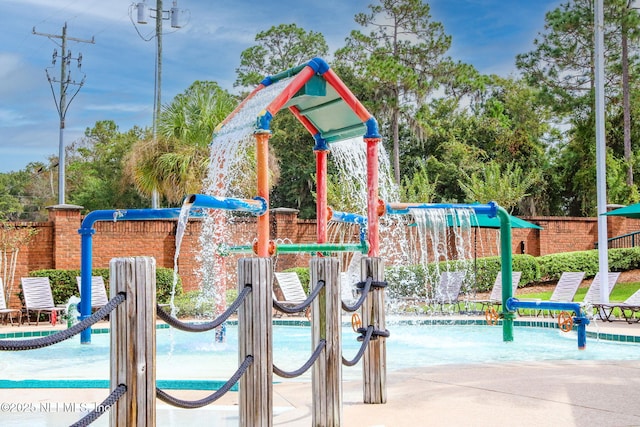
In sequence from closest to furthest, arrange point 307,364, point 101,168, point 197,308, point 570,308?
1. point 307,364
2. point 570,308
3. point 197,308
4. point 101,168

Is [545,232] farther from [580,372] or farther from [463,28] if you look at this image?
[463,28]

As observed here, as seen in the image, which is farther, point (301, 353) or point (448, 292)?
point (448, 292)

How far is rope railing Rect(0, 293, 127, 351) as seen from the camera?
2.72 m

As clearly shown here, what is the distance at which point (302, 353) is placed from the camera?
426 inches

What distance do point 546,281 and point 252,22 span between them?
3180 centimetres

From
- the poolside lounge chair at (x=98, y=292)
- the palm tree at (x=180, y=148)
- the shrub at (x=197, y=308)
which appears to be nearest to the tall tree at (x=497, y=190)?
the palm tree at (x=180, y=148)

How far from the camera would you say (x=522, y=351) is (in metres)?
10.7

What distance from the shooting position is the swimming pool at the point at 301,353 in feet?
29.4

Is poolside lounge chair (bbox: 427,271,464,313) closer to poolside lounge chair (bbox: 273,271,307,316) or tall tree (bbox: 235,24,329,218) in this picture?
poolside lounge chair (bbox: 273,271,307,316)

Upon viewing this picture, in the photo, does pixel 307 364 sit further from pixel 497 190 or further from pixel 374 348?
pixel 497 190

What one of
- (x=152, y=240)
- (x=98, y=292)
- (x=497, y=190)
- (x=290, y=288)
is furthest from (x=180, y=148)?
(x=497, y=190)

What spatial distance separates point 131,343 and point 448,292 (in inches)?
558

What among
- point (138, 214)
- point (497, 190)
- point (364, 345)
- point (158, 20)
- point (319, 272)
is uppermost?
point (158, 20)

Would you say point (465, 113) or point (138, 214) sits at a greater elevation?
point (465, 113)
